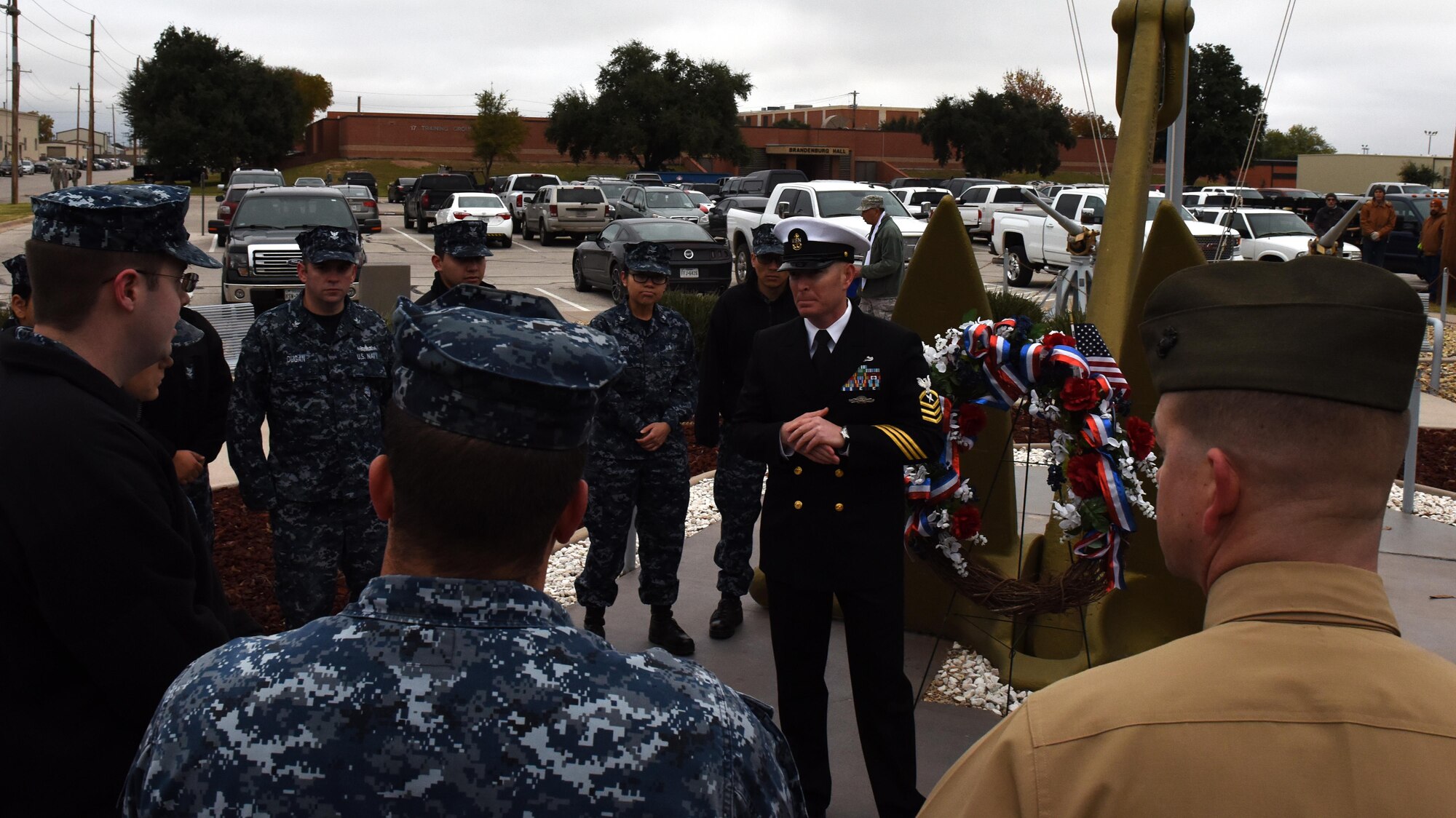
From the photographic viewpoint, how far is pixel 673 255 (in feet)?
63.1

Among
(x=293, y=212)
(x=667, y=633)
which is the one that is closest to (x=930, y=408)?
(x=667, y=633)

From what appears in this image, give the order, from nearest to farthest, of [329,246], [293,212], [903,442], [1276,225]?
[903,442], [329,246], [293,212], [1276,225]

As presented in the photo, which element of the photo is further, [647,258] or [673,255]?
[673,255]

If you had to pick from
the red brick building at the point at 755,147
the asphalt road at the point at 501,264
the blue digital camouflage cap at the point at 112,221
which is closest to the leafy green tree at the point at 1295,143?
the red brick building at the point at 755,147

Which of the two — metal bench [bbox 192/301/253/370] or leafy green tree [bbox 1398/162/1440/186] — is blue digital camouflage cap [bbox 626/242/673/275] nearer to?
metal bench [bbox 192/301/253/370]

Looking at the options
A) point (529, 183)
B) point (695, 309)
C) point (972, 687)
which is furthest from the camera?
point (529, 183)

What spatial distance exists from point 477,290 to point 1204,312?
0.96m

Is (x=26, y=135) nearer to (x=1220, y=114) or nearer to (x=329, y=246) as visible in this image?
(x=1220, y=114)

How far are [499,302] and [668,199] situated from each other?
29101 mm

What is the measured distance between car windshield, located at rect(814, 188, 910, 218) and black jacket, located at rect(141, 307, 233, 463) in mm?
17508

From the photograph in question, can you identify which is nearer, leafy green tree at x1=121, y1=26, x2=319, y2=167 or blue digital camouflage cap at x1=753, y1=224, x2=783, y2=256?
blue digital camouflage cap at x1=753, y1=224, x2=783, y2=256

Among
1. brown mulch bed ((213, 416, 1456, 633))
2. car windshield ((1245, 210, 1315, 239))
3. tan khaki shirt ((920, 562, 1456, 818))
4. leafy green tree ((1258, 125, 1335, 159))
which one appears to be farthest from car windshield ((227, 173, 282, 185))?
leafy green tree ((1258, 125, 1335, 159))

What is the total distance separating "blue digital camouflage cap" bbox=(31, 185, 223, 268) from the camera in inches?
96.8

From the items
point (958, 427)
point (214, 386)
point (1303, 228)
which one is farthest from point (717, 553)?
point (1303, 228)
